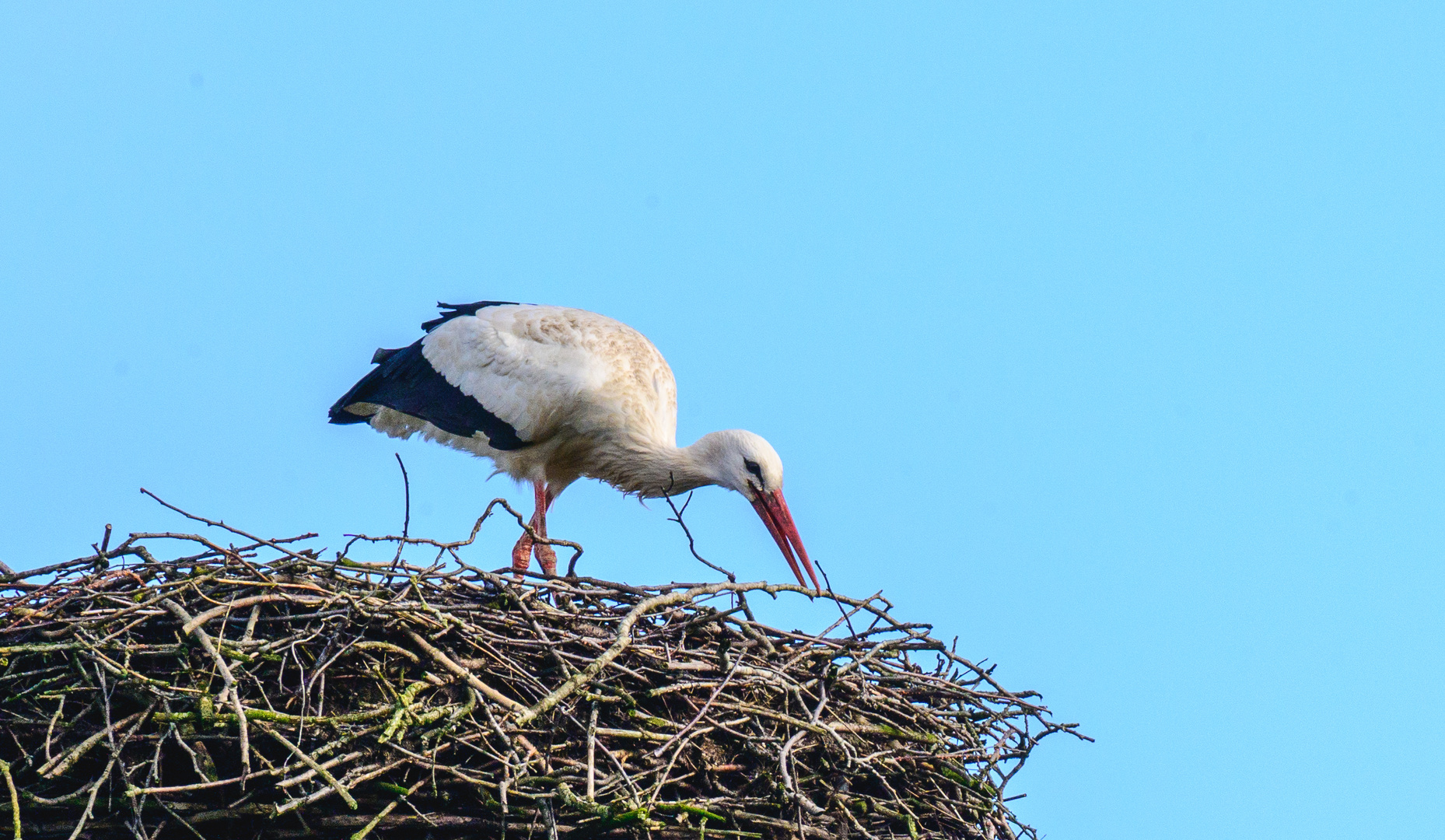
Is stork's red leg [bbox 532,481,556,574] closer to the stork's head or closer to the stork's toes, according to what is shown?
the stork's toes

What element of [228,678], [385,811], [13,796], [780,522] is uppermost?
[780,522]

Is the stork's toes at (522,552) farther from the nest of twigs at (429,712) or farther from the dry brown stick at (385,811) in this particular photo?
the dry brown stick at (385,811)

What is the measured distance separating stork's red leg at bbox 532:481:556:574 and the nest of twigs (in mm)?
2207

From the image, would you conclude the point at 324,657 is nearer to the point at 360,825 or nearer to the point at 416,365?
the point at 360,825

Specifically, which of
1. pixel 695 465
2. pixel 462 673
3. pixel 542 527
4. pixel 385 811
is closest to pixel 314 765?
pixel 385 811

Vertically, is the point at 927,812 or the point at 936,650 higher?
the point at 936,650

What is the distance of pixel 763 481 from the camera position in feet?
17.3

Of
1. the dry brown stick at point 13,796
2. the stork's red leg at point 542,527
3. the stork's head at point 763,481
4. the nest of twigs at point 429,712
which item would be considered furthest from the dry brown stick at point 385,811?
the stork's red leg at point 542,527

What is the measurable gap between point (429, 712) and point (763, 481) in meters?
2.51

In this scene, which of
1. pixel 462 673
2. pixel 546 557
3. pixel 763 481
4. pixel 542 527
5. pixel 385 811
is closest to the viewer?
pixel 385 811

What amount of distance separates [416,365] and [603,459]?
862 mm

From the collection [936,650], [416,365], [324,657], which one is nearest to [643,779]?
[324,657]

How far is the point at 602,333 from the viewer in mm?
5633

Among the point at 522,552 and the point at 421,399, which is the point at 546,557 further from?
the point at 421,399
